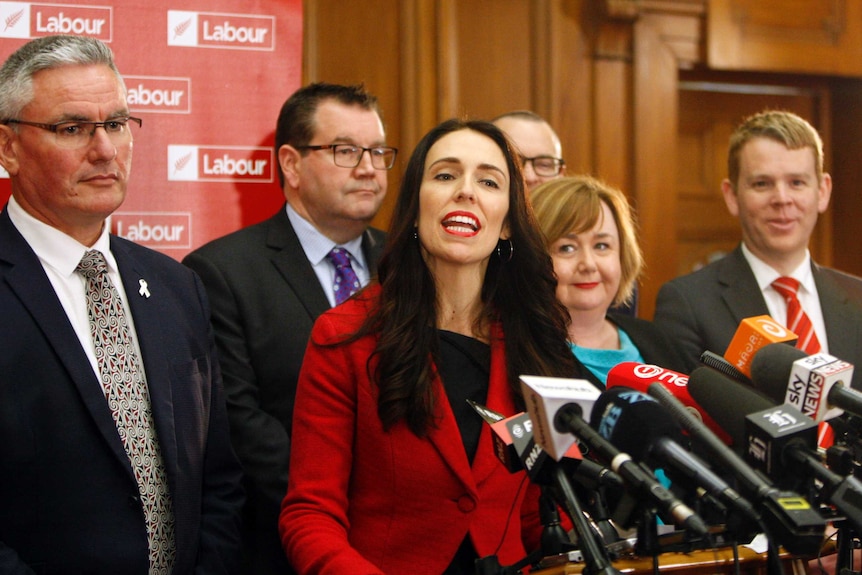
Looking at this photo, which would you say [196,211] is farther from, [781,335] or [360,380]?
[781,335]

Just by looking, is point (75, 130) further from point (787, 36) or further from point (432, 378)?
point (787, 36)

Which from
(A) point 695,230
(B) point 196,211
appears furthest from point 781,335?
(A) point 695,230

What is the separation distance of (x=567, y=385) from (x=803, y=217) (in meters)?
2.22

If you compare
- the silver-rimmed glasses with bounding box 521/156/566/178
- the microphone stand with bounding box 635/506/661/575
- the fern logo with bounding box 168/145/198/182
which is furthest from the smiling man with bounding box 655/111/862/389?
the microphone stand with bounding box 635/506/661/575

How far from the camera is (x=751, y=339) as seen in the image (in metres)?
1.69

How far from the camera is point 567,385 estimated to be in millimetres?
1376

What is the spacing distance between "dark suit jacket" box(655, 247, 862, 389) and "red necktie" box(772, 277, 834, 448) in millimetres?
74

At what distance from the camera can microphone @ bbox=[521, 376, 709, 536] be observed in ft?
4.12

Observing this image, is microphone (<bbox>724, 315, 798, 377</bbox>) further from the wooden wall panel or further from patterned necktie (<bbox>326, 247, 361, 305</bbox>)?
the wooden wall panel

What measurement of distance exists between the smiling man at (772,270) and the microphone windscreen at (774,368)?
1547 millimetres

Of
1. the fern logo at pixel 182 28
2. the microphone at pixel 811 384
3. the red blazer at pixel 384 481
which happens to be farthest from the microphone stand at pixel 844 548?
the fern logo at pixel 182 28

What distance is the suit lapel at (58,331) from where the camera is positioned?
6.97 ft

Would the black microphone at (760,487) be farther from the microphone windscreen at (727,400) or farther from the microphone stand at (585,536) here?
the microphone stand at (585,536)

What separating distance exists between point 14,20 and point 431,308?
5.81ft
